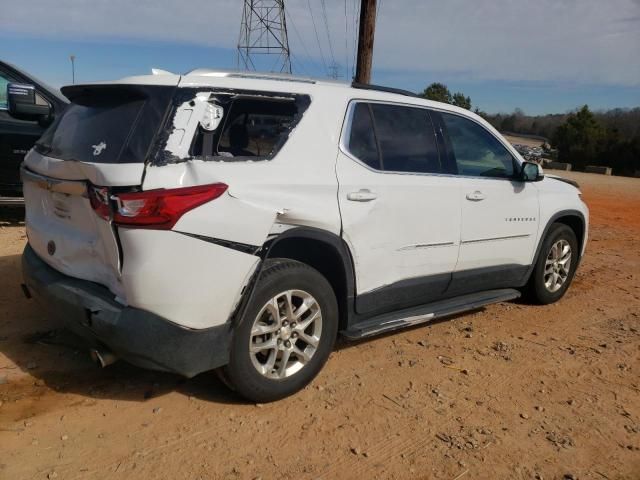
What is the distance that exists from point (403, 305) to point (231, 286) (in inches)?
61.6

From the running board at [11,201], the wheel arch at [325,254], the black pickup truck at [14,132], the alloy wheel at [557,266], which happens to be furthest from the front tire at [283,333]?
the running board at [11,201]

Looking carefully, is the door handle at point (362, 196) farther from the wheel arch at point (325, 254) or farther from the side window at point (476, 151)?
the side window at point (476, 151)

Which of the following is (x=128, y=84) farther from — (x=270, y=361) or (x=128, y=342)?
(x=270, y=361)

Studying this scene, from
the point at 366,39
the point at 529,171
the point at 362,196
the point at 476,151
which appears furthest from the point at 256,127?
the point at 366,39

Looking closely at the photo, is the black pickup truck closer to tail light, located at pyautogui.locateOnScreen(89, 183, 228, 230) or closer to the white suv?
the white suv

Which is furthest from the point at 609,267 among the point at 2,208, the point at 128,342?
the point at 2,208

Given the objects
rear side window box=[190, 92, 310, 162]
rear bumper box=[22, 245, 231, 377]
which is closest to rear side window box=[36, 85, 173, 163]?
rear side window box=[190, 92, 310, 162]

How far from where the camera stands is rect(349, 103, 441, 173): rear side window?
12.5 ft

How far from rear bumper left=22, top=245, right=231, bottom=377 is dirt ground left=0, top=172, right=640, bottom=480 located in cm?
43

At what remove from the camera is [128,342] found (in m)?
2.90

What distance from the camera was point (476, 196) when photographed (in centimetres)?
446

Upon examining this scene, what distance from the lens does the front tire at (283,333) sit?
3.21 metres

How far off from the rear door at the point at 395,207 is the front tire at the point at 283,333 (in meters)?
0.35

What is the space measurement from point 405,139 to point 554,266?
241cm
